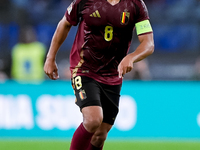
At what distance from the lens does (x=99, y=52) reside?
549cm

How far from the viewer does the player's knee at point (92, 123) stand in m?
5.13

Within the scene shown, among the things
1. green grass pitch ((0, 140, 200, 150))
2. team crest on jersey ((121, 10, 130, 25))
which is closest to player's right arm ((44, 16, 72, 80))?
team crest on jersey ((121, 10, 130, 25))

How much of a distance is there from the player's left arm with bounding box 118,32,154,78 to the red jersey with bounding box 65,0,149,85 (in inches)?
8.4

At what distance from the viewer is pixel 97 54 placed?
217 inches

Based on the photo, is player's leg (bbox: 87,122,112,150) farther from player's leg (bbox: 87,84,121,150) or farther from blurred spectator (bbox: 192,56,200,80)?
blurred spectator (bbox: 192,56,200,80)

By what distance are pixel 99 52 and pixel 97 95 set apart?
0.47 m

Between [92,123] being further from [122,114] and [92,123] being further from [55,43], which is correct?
[122,114]

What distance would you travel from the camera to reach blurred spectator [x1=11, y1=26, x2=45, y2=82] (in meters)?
11.0

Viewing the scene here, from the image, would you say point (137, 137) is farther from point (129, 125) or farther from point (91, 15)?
point (91, 15)

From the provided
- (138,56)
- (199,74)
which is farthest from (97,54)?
(199,74)

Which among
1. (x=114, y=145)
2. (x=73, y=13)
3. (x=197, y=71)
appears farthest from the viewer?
(x=197, y=71)

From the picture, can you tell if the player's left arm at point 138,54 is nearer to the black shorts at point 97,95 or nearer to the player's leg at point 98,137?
the black shorts at point 97,95

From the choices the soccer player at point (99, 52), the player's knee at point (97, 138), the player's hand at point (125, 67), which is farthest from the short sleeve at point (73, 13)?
the player's knee at point (97, 138)

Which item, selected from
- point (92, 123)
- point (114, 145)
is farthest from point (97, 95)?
point (114, 145)
